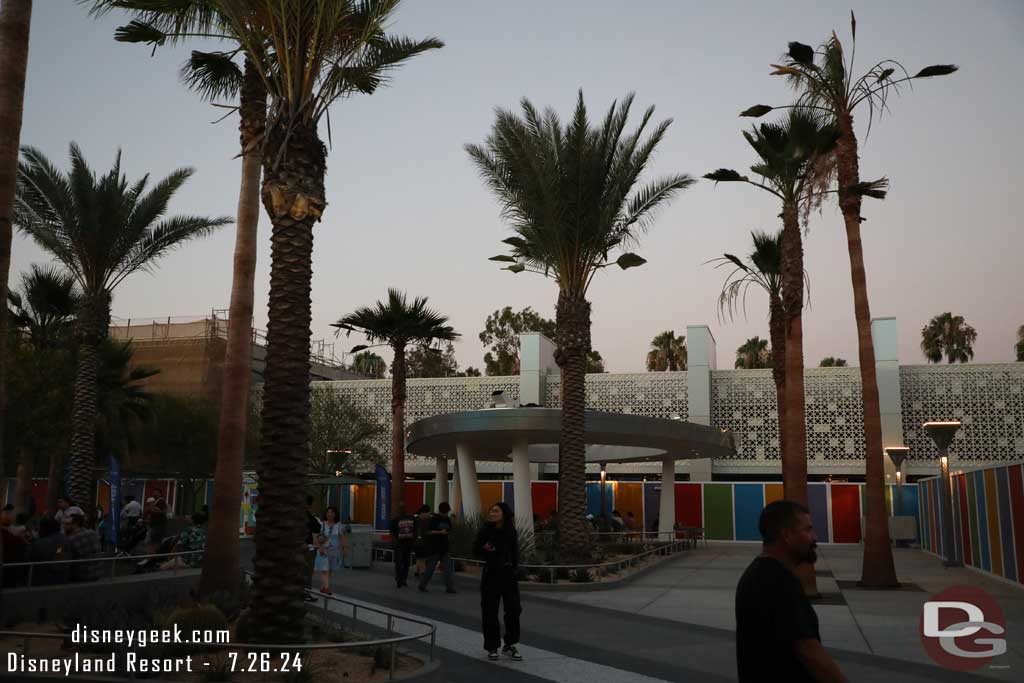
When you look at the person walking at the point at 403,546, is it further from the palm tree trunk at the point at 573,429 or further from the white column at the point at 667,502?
the white column at the point at 667,502

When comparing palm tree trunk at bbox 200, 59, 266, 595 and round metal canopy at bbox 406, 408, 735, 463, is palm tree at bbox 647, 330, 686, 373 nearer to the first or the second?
round metal canopy at bbox 406, 408, 735, 463

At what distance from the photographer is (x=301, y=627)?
870cm

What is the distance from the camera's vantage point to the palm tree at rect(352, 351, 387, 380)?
8168 centimetres

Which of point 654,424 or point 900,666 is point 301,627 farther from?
point 654,424

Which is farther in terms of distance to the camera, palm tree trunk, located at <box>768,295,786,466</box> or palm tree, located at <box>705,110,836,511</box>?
palm tree trunk, located at <box>768,295,786,466</box>

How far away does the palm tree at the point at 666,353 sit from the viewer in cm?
6925

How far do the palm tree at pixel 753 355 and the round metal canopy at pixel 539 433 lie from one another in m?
39.1

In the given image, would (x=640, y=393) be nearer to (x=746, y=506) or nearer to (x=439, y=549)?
(x=746, y=506)

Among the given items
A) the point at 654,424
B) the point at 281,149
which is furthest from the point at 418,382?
the point at 281,149

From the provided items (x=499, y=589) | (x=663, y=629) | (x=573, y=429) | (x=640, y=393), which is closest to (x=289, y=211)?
(x=499, y=589)

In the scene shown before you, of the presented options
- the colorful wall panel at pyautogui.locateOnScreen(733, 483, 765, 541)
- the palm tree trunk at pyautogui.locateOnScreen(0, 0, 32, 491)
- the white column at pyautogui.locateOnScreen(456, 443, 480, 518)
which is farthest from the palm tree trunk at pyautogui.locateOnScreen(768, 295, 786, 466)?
the palm tree trunk at pyautogui.locateOnScreen(0, 0, 32, 491)

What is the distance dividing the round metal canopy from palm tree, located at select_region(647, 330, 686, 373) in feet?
122

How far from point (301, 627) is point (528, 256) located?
14.0 metres

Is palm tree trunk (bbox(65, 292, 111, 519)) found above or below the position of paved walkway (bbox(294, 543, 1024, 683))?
above
